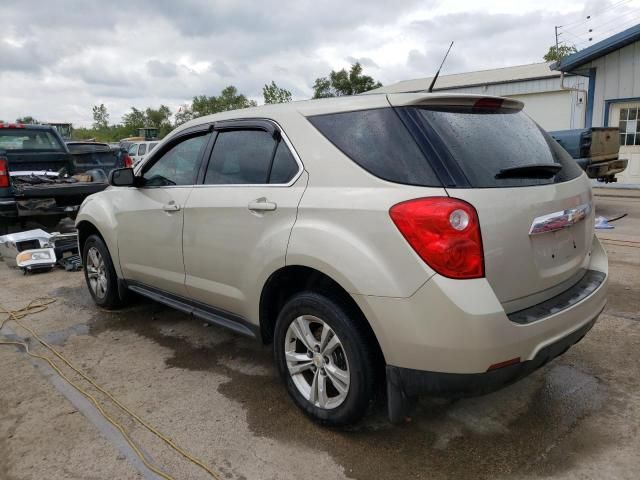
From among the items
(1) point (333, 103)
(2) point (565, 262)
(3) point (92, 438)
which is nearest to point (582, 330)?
(2) point (565, 262)

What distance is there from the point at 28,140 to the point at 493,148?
8858 millimetres

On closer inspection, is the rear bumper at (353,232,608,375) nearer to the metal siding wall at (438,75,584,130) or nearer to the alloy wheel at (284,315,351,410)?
the alloy wheel at (284,315,351,410)

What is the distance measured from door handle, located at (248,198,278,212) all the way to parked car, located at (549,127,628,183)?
8249 millimetres

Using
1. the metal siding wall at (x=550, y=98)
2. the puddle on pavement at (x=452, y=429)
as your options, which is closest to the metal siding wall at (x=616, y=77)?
the metal siding wall at (x=550, y=98)

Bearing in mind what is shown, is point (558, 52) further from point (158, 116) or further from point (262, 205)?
point (158, 116)

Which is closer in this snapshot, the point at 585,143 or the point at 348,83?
the point at 585,143

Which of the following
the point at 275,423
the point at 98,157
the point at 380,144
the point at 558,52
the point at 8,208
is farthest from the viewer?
the point at 558,52

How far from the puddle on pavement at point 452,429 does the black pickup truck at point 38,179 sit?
16.4ft

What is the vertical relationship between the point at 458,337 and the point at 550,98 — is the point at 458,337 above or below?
below

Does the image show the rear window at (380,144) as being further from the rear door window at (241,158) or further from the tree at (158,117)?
the tree at (158,117)

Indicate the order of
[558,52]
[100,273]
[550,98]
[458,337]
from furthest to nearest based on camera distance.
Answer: [558,52], [550,98], [100,273], [458,337]

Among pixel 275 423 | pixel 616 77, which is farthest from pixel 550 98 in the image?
pixel 275 423

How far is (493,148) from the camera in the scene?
2.57 meters

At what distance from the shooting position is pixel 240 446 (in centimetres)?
269
